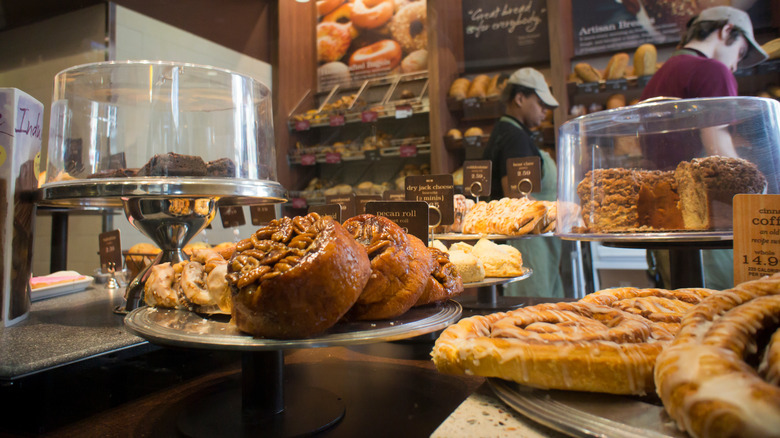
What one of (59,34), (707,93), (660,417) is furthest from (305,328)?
(59,34)

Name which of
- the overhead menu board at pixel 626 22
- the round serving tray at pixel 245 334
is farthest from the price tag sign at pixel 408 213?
the overhead menu board at pixel 626 22

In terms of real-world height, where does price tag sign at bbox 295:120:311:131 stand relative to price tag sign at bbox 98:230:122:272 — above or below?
above

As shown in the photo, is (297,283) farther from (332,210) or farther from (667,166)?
(667,166)

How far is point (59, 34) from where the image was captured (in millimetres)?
3375

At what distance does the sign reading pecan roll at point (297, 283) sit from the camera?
0.76 metres

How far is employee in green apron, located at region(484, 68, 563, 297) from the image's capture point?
3.13 m

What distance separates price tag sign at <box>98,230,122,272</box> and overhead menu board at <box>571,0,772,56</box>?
381cm

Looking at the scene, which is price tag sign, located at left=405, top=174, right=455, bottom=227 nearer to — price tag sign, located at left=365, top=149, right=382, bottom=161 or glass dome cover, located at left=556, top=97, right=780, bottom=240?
glass dome cover, located at left=556, top=97, right=780, bottom=240

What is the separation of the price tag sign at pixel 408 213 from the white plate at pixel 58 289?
146 cm

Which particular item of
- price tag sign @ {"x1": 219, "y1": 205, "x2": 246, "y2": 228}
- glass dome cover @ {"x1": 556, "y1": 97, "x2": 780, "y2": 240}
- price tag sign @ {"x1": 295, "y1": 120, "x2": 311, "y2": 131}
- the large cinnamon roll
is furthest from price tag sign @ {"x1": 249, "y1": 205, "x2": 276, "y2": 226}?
price tag sign @ {"x1": 295, "y1": 120, "x2": 311, "y2": 131}

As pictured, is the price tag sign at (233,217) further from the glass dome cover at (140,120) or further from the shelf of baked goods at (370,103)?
the shelf of baked goods at (370,103)

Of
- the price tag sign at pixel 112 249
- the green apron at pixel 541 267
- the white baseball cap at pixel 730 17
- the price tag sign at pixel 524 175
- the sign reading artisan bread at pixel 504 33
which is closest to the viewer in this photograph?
the price tag sign at pixel 112 249

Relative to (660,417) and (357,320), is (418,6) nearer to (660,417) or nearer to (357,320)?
(357,320)

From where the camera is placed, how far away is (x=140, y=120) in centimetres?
158
